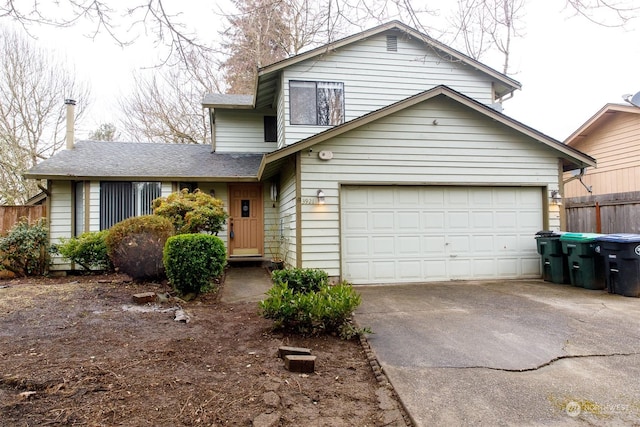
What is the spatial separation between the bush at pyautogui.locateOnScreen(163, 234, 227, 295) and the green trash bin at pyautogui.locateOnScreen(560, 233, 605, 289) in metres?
6.61

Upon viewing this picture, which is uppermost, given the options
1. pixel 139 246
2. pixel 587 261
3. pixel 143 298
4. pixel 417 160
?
pixel 417 160

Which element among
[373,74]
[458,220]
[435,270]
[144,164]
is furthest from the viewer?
[144,164]

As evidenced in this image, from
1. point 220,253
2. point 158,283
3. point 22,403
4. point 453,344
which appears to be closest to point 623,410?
point 453,344

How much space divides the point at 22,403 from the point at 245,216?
837cm

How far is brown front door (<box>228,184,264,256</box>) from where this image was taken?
10.7m

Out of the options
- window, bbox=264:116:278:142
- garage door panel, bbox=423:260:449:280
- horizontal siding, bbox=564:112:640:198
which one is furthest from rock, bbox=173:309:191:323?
horizontal siding, bbox=564:112:640:198

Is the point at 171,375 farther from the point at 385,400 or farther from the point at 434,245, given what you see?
the point at 434,245

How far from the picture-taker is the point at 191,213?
8.29 metres

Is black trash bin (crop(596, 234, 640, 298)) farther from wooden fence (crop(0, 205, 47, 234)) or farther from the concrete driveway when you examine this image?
wooden fence (crop(0, 205, 47, 234))

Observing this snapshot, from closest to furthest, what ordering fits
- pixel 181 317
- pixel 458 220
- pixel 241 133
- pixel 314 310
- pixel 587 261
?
pixel 314 310 < pixel 181 317 < pixel 587 261 < pixel 458 220 < pixel 241 133

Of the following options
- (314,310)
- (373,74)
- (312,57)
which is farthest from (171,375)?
(373,74)

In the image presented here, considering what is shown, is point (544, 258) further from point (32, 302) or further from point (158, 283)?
point (32, 302)

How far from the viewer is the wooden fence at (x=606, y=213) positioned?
9383 millimetres

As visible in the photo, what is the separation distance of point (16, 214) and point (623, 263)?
535 inches
